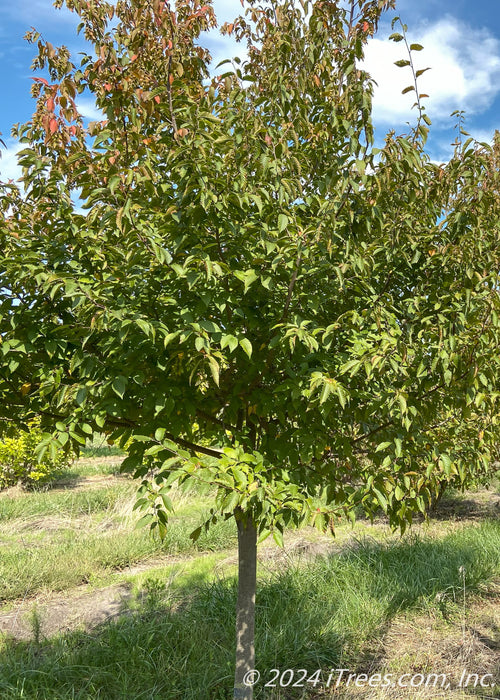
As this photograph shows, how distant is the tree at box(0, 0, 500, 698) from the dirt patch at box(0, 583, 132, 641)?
302 centimetres

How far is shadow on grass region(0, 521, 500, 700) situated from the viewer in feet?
12.5

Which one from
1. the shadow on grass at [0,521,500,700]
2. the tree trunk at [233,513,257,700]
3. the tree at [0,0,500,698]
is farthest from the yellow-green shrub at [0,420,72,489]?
the tree at [0,0,500,698]

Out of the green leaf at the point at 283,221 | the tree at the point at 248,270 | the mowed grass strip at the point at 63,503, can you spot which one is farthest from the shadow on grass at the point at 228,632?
the mowed grass strip at the point at 63,503

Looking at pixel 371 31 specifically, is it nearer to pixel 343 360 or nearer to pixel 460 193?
pixel 460 193

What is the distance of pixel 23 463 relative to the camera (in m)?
10.8

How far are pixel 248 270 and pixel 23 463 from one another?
994 centimetres

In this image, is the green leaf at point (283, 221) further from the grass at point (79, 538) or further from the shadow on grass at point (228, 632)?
the grass at point (79, 538)

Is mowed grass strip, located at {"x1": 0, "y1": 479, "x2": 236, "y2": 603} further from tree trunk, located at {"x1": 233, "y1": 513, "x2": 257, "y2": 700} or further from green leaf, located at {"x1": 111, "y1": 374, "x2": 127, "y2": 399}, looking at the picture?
green leaf, located at {"x1": 111, "y1": 374, "x2": 127, "y2": 399}

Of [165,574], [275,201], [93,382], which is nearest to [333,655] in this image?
[165,574]

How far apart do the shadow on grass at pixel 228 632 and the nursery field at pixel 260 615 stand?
0.01 metres

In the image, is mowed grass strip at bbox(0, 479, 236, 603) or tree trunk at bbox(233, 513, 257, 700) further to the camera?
mowed grass strip at bbox(0, 479, 236, 603)

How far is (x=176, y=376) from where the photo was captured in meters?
2.57

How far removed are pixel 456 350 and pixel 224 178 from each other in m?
1.31

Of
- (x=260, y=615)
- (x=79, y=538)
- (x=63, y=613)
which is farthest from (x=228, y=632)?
(x=79, y=538)
